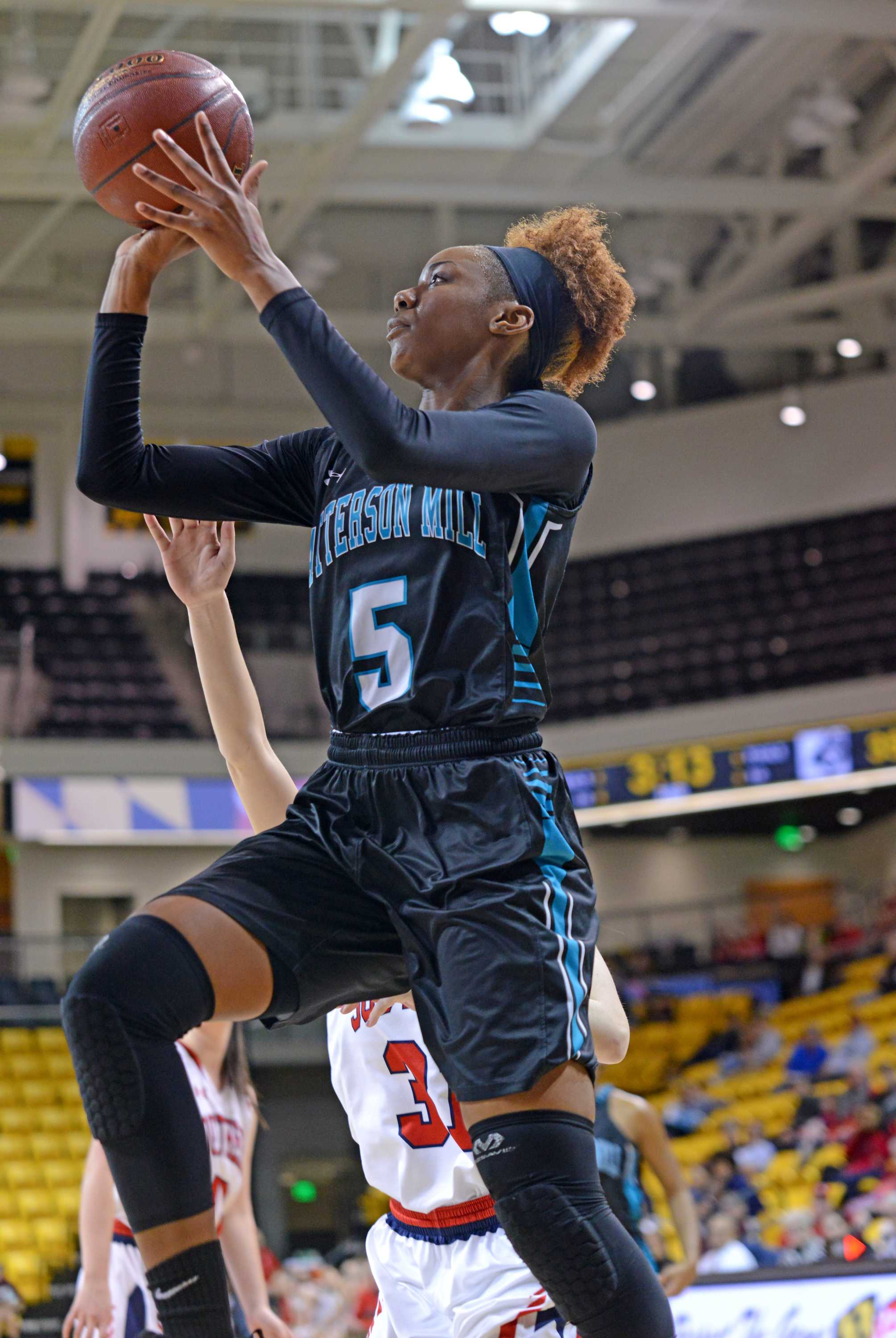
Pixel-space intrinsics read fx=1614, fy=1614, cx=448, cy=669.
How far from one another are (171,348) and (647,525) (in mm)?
6477

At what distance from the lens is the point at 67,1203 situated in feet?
40.9

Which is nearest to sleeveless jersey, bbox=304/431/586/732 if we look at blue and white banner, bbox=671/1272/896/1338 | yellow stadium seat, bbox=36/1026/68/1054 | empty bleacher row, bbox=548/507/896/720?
blue and white banner, bbox=671/1272/896/1338

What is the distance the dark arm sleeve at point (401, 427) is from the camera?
205cm

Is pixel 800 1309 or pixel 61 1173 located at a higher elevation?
pixel 61 1173

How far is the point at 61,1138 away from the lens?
13.6 m

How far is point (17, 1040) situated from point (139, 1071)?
1328cm

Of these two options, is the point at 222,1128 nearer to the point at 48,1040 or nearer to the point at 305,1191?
the point at 48,1040

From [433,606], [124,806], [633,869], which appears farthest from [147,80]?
[633,869]

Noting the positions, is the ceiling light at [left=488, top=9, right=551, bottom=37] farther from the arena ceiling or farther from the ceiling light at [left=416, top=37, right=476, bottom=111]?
the ceiling light at [left=416, top=37, right=476, bottom=111]

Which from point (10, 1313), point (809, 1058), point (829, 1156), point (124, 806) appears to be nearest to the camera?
point (10, 1313)

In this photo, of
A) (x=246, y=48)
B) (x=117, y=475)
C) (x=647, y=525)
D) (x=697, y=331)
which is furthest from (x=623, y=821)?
(x=117, y=475)

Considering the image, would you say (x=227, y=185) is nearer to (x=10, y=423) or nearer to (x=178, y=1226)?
(x=178, y=1226)

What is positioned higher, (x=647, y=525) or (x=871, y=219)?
(x=871, y=219)

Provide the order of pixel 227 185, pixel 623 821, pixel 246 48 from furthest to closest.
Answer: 1. pixel 623 821
2. pixel 246 48
3. pixel 227 185
